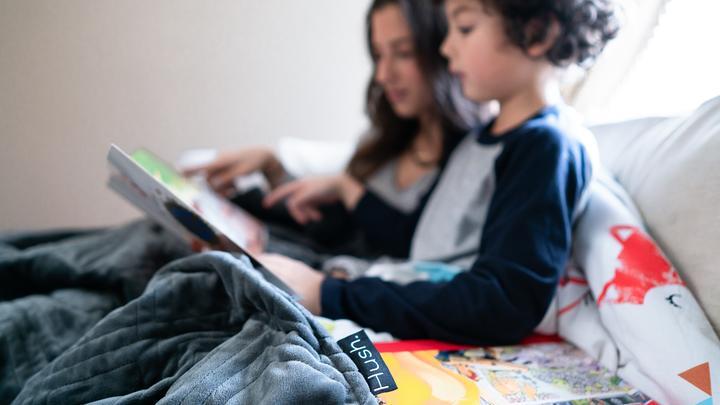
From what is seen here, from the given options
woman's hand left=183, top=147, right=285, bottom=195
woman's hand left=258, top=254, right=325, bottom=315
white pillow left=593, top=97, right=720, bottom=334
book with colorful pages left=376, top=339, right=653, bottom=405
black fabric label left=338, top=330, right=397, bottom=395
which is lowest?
book with colorful pages left=376, top=339, right=653, bottom=405

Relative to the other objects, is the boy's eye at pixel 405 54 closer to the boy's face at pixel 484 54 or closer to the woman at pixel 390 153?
the woman at pixel 390 153

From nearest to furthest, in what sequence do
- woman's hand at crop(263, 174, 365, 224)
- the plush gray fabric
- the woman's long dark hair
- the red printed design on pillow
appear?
the plush gray fabric < the red printed design on pillow < the woman's long dark hair < woman's hand at crop(263, 174, 365, 224)

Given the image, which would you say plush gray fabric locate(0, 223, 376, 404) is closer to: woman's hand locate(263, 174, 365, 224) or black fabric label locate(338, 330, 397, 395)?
black fabric label locate(338, 330, 397, 395)

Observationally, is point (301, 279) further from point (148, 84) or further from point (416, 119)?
point (148, 84)

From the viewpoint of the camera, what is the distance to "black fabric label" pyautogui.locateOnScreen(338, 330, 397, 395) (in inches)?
13.5

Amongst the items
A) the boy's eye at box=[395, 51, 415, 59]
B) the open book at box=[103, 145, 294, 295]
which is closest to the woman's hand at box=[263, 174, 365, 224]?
the open book at box=[103, 145, 294, 295]

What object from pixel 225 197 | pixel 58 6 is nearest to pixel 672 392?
pixel 225 197

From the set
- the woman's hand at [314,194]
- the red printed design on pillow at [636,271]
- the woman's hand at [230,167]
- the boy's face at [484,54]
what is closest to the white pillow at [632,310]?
the red printed design on pillow at [636,271]

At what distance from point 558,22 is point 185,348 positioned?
62 cm

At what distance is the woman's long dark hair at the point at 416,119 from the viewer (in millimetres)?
702

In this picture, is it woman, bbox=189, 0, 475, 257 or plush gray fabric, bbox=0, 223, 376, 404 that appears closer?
plush gray fabric, bbox=0, 223, 376, 404

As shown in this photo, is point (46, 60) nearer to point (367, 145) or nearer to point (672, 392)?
point (367, 145)

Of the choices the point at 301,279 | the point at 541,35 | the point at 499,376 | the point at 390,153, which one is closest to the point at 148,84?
the point at 390,153

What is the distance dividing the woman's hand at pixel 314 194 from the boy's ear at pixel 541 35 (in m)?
0.42
